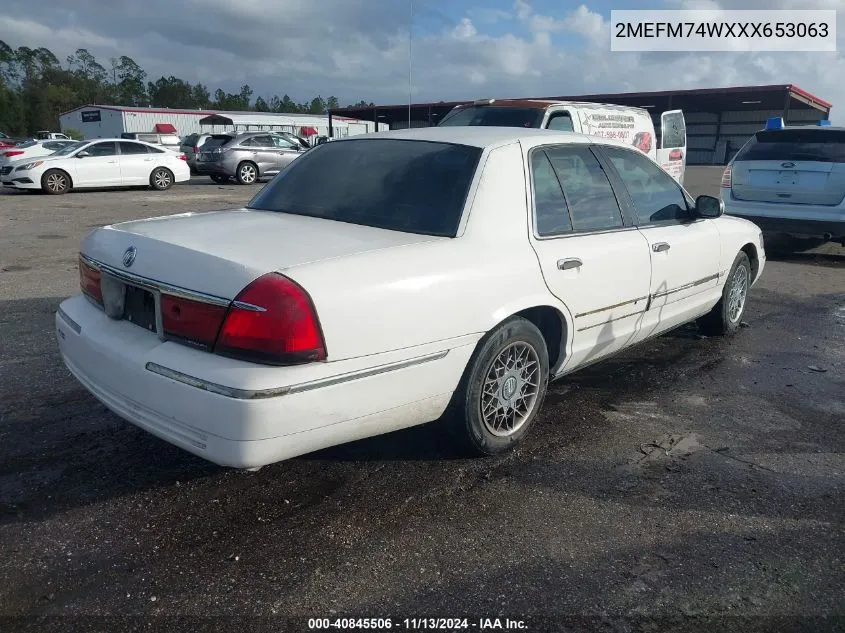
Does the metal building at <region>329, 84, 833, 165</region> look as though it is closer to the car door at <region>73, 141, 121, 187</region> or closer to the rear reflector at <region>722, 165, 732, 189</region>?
the car door at <region>73, 141, 121, 187</region>

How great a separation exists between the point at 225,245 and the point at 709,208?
11.0 ft

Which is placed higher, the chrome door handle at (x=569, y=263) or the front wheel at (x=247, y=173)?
the chrome door handle at (x=569, y=263)

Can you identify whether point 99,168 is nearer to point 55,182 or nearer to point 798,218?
point 55,182

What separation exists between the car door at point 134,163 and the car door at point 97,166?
0.15m

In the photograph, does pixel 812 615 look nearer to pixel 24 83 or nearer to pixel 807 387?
pixel 807 387

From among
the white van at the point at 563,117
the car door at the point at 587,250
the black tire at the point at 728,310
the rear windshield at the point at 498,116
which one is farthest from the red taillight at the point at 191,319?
the rear windshield at the point at 498,116

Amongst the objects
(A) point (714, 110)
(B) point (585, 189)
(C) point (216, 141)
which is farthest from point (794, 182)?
(A) point (714, 110)

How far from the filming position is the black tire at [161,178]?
18.8m

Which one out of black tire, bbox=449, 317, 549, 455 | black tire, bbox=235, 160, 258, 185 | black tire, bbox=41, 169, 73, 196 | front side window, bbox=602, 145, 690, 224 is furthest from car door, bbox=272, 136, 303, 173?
black tire, bbox=449, 317, 549, 455

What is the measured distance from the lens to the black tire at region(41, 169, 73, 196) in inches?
672

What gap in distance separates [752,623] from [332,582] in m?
1.44

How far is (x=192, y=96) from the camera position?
120250 millimetres

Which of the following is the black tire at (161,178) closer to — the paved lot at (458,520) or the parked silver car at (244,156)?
the parked silver car at (244,156)

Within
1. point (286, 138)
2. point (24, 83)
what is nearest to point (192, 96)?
point (24, 83)
